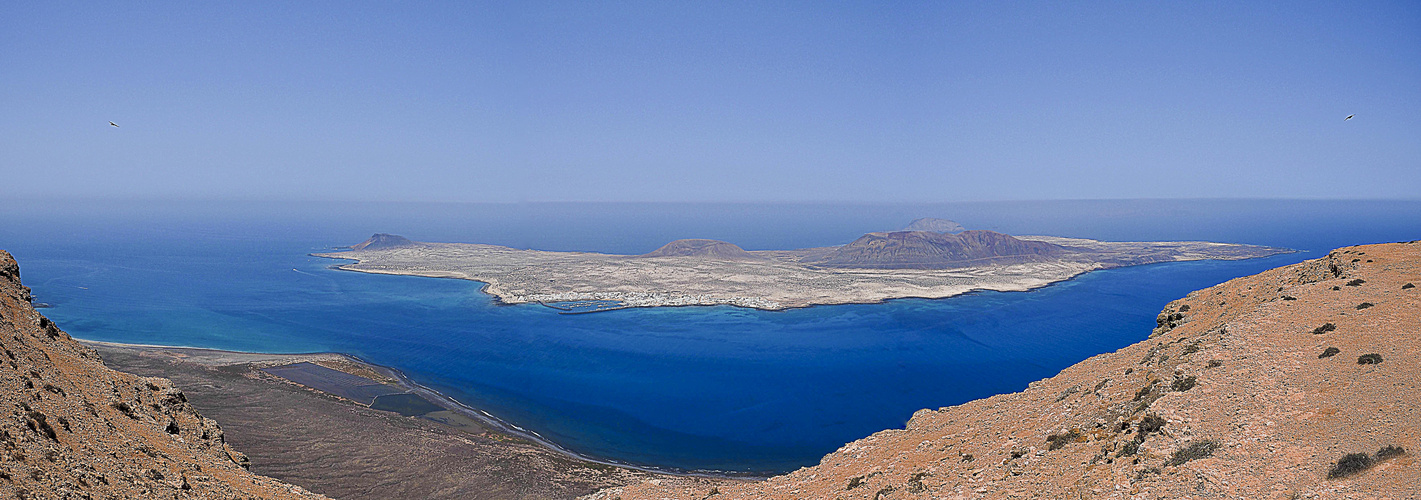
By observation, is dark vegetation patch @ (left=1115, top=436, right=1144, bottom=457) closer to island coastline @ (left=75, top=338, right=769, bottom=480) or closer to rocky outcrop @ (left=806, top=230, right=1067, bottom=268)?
island coastline @ (left=75, top=338, right=769, bottom=480)

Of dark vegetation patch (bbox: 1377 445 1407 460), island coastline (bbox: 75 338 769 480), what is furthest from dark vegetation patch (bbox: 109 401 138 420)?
dark vegetation patch (bbox: 1377 445 1407 460)

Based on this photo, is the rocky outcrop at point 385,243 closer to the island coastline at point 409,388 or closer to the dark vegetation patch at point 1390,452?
the island coastline at point 409,388

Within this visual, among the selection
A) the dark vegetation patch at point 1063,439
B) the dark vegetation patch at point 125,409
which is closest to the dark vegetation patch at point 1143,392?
the dark vegetation patch at point 1063,439

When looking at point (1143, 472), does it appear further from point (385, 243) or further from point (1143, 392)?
point (385, 243)

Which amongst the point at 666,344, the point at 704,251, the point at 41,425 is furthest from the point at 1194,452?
the point at 704,251

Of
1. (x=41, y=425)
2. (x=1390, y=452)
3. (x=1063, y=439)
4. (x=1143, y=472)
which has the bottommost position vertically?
(x=1063, y=439)

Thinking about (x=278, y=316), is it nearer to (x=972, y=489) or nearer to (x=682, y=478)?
(x=682, y=478)

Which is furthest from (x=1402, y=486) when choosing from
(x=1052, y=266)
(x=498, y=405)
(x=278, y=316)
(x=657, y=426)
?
(x=1052, y=266)
